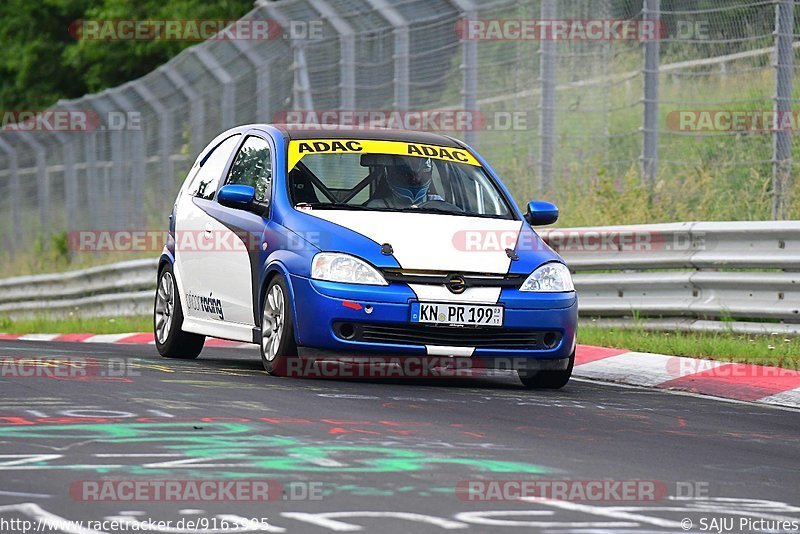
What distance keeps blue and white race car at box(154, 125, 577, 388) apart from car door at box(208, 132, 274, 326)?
13 millimetres

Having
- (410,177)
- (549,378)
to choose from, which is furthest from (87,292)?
(549,378)

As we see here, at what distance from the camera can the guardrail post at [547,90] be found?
17391 mm

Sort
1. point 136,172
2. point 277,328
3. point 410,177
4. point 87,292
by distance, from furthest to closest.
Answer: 1. point 136,172
2. point 87,292
3. point 410,177
4. point 277,328

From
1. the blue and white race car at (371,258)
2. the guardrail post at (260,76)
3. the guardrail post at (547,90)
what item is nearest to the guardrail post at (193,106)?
the guardrail post at (260,76)

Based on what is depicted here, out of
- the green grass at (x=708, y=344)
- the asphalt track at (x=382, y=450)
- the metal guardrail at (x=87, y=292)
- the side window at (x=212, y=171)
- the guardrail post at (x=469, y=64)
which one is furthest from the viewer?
the metal guardrail at (x=87, y=292)

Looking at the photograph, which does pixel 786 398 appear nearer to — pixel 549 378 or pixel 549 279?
pixel 549 378

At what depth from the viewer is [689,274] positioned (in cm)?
1406

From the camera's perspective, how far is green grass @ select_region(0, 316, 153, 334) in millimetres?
20250

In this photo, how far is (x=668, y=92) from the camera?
1678 cm

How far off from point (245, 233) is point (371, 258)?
1.37 meters

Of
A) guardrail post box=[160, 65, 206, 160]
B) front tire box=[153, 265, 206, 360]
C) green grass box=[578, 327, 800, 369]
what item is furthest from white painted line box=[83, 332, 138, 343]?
green grass box=[578, 327, 800, 369]

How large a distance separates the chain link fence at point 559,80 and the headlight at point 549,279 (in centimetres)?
536

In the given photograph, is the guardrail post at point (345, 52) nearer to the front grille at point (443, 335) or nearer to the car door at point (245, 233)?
the car door at point (245, 233)

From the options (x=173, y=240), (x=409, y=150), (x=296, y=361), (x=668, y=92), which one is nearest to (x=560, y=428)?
(x=296, y=361)
